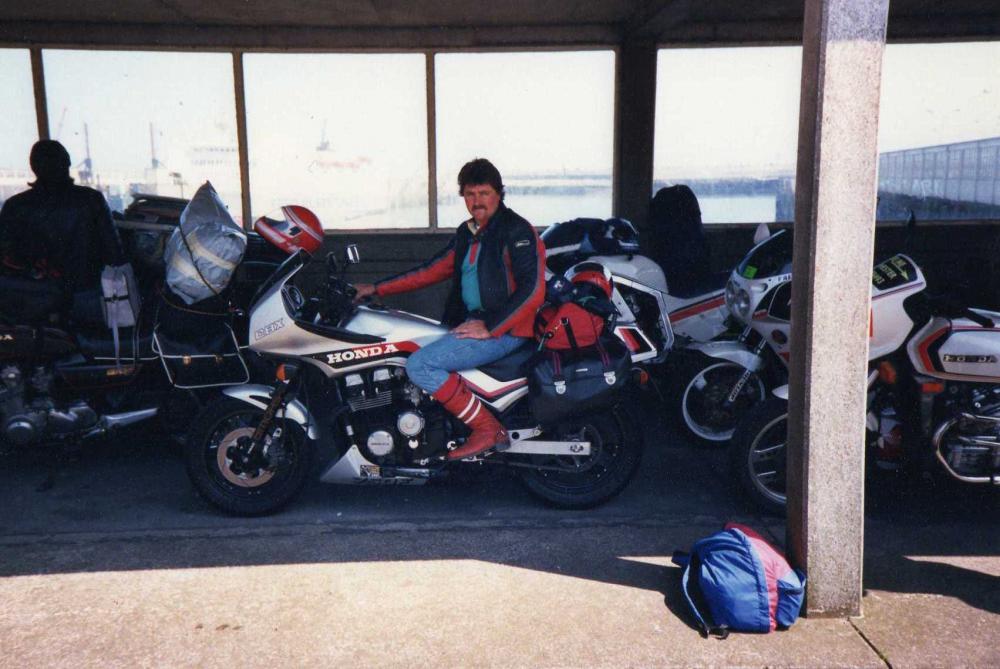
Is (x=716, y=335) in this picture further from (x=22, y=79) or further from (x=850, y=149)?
(x=22, y=79)

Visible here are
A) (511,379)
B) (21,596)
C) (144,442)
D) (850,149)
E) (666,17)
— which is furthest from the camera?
(666,17)

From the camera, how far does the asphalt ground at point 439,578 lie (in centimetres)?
336

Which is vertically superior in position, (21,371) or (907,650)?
(21,371)

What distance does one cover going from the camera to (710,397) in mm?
5727

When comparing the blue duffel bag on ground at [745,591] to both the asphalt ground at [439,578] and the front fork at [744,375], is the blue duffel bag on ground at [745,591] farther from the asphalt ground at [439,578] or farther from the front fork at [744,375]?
the front fork at [744,375]

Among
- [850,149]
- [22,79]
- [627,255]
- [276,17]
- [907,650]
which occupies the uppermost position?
[276,17]

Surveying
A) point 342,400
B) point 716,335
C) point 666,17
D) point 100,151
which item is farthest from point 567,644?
point 100,151

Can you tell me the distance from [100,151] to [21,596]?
5.46 m

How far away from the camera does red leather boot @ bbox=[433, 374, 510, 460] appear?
436 cm

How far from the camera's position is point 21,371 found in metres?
5.20

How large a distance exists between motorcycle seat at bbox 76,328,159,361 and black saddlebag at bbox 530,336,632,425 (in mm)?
2525

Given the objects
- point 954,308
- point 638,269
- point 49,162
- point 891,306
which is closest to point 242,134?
point 49,162

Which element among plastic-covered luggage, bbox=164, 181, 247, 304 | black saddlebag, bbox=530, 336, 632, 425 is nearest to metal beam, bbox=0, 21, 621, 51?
plastic-covered luggage, bbox=164, 181, 247, 304

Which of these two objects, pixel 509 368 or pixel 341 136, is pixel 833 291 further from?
pixel 341 136
